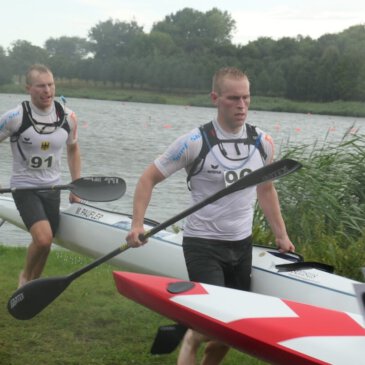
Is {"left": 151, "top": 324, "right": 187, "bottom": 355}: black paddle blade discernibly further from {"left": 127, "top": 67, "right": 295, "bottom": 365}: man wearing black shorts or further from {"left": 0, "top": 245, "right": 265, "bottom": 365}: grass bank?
{"left": 0, "top": 245, "right": 265, "bottom": 365}: grass bank

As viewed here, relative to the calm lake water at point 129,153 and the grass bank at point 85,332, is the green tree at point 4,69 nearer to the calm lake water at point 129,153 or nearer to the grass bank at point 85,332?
the calm lake water at point 129,153

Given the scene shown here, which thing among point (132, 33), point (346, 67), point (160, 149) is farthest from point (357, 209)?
point (132, 33)

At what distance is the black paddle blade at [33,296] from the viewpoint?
4.79 meters

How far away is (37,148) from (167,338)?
2.47 meters

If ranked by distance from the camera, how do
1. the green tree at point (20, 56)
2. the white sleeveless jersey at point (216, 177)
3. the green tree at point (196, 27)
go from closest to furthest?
the white sleeveless jersey at point (216, 177)
the green tree at point (20, 56)
the green tree at point (196, 27)

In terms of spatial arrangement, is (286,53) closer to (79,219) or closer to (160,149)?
(160,149)

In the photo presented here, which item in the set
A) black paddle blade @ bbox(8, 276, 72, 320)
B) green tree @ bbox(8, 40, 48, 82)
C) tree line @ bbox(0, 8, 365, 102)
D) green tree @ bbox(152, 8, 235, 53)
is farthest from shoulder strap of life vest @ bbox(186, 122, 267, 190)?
green tree @ bbox(152, 8, 235, 53)

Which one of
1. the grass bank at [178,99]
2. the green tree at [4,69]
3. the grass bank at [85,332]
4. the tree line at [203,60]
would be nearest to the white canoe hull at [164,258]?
the grass bank at [85,332]

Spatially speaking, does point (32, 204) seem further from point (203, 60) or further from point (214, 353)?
point (203, 60)

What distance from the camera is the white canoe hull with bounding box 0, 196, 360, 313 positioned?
15.9ft

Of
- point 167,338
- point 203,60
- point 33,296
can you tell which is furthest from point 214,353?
point 203,60

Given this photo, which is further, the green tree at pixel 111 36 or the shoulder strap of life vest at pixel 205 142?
the green tree at pixel 111 36

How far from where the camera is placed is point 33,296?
481 centimetres

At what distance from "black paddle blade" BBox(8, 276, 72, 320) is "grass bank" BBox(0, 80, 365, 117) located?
43756 millimetres
